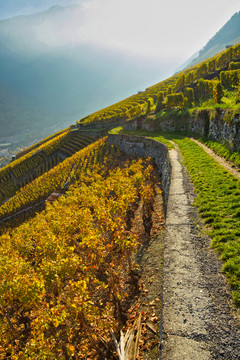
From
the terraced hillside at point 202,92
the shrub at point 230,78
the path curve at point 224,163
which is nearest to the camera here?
the path curve at point 224,163

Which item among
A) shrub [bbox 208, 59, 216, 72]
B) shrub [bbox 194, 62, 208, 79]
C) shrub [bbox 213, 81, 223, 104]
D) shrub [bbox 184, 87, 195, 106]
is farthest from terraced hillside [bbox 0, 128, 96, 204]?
shrub [bbox 213, 81, 223, 104]

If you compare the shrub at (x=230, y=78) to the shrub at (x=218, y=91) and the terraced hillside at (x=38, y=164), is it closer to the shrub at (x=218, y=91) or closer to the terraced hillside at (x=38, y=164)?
the shrub at (x=218, y=91)

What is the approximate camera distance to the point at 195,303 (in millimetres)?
5945

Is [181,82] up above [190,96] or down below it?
above

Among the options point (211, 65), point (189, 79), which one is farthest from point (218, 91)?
point (211, 65)

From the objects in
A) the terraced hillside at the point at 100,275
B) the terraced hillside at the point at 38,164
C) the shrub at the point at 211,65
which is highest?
the shrub at the point at 211,65

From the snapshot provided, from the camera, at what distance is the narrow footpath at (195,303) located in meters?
4.80

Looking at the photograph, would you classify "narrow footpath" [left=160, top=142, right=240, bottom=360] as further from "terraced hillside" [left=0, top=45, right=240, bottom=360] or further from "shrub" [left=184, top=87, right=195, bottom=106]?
"shrub" [left=184, top=87, right=195, bottom=106]

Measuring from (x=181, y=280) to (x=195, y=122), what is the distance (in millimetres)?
27889

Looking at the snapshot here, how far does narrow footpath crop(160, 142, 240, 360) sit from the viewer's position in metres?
4.80

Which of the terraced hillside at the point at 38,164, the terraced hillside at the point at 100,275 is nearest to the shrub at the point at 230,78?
the terraced hillside at the point at 100,275

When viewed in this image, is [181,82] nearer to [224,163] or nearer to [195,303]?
[224,163]

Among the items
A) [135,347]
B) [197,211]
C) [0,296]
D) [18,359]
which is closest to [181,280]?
[135,347]

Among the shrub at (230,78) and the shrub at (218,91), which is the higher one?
the shrub at (230,78)
